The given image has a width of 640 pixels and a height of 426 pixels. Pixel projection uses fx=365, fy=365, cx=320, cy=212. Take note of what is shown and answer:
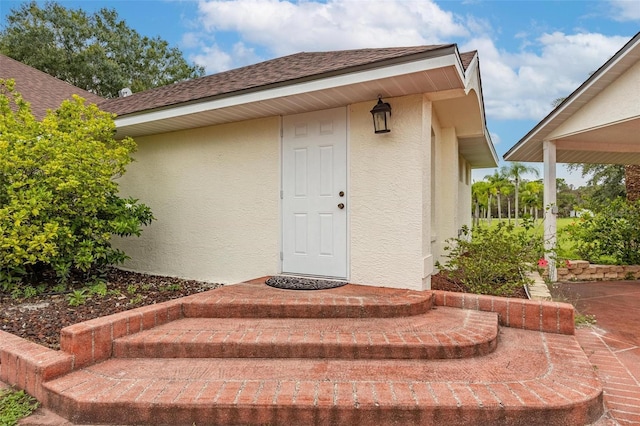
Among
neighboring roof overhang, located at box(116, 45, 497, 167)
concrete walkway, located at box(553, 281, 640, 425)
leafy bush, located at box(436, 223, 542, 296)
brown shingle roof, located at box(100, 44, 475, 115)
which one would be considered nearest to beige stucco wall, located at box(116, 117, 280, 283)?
neighboring roof overhang, located at box(116, 45, 497, 167)

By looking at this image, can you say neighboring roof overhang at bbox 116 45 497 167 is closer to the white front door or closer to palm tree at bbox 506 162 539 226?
the white front door

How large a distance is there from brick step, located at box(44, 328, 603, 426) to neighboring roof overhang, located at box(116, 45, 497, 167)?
8.86ft

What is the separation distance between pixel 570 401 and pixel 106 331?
3.36 m

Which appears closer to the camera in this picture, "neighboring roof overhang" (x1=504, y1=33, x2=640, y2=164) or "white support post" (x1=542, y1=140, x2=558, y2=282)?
"neighboring roof overhang" (x1=504, y1=33, x2=640, y2=164)

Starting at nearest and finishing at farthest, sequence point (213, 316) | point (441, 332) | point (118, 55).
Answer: point (441, 332) < point (213, 316) < point (118, 55)

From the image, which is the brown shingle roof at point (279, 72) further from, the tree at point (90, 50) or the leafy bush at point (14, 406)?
the tree at point (90, 50)

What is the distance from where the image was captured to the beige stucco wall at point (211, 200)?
207 inches

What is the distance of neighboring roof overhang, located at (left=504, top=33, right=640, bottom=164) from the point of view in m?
5.13

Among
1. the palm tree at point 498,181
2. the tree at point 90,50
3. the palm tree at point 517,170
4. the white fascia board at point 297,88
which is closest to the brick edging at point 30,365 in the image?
the white fascia board at point 297,88

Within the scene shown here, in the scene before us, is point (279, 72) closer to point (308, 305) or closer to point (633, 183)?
point (308, 305)

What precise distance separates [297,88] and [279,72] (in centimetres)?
105

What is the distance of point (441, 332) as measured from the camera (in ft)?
10.3

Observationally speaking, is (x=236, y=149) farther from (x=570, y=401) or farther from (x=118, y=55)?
(x=118, y=55)

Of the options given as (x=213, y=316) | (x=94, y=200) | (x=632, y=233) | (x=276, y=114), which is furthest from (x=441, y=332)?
(x=632, y=233)
